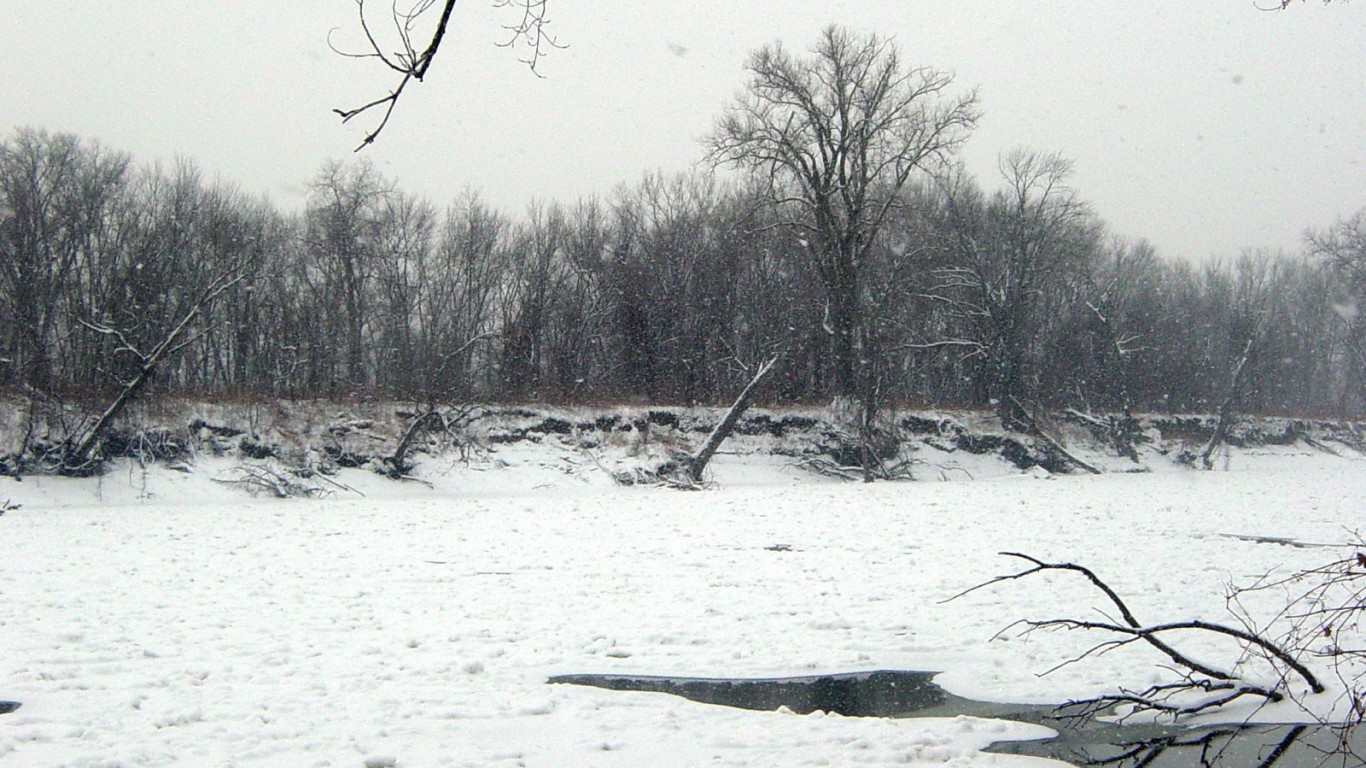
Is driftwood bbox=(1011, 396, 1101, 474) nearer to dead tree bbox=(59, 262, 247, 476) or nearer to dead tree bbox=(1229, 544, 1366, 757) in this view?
dead tree bbox=(1229, 544, 1366, 757)

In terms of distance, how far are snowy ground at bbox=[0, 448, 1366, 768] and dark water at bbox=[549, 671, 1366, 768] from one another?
0.24 meters

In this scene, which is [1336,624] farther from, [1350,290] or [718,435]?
[718,435]

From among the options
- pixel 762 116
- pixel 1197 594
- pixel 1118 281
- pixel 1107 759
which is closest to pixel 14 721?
pixel 1107 759

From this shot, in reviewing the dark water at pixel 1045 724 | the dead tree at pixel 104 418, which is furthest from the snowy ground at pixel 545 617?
the dead tree at pixel 104 418

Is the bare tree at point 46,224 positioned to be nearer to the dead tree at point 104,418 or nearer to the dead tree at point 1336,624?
the dead tree at point 104,418

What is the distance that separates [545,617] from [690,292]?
30.1m

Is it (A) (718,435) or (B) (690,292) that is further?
(B) (690,292)

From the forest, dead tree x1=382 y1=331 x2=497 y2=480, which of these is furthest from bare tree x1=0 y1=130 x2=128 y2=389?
dead tree x1=382 y1=331 x2=497 y2=480

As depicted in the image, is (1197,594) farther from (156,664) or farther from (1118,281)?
(1118,281)

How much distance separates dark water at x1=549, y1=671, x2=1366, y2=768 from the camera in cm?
550

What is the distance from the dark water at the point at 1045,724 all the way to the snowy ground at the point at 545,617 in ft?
0.80

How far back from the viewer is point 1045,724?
634cm

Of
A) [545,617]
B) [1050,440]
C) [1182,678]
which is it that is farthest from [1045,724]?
[1050,440]

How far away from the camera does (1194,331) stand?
158 feet
